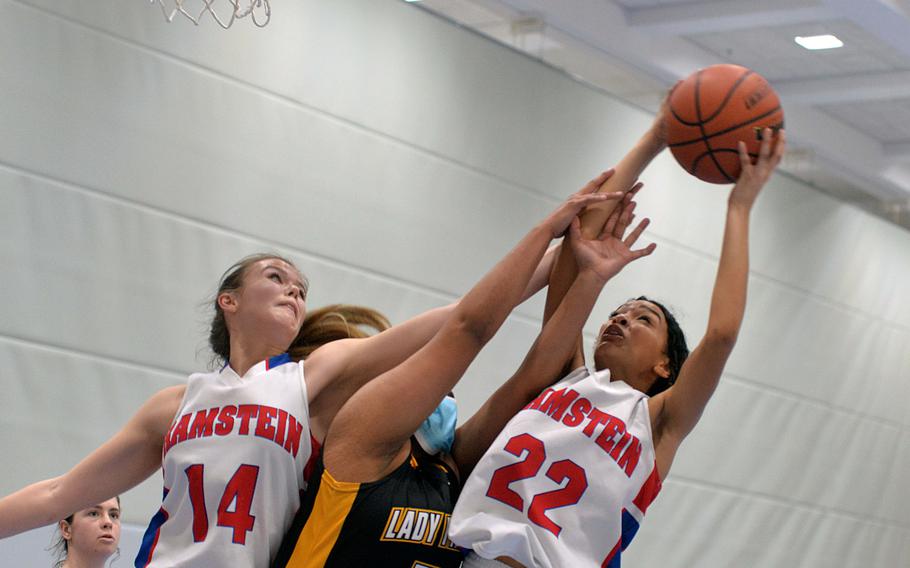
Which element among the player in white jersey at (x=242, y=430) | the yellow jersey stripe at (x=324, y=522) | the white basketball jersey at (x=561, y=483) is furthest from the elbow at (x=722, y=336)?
the yellow jersey stripe at (x=324, y=522)

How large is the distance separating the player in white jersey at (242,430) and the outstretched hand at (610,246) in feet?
0.53

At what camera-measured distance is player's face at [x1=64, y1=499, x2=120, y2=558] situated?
168 inches

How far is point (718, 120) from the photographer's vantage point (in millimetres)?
2703

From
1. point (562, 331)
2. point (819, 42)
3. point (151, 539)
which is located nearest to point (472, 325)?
point (562, 331)

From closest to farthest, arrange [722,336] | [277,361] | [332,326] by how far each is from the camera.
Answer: [722,336], [277,361], [332,326]

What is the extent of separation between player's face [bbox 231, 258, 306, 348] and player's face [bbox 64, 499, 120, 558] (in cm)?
176

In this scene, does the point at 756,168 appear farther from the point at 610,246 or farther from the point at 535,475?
the point at 535,475

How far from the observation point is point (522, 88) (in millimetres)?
7273

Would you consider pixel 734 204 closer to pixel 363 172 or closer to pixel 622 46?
pixel 363 172

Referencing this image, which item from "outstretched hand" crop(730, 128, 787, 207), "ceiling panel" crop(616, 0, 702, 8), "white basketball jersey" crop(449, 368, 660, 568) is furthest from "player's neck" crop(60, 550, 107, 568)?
"ceiling panel" crop(616, 0, 702, 8)

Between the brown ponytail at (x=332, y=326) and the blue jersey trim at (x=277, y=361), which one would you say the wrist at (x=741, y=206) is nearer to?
the brown ponytail at (x=332, y=326)

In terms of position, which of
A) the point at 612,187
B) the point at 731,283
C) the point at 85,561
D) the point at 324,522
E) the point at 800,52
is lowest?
the point at 85,561

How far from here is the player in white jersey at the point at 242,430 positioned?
2518mm

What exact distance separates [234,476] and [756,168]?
1330 mm
